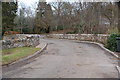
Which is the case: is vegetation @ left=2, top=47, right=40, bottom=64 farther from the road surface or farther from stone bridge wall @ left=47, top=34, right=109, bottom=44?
stone bridge wall @ left=47, top=34, right=109, bottom=44

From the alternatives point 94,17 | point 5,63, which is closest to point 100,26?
point 94,17

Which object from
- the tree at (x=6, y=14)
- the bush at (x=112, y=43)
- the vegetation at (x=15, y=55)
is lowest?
the vegetation at (x=15, y=55)

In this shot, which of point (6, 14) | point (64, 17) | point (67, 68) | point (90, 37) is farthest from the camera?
point (64, 17)

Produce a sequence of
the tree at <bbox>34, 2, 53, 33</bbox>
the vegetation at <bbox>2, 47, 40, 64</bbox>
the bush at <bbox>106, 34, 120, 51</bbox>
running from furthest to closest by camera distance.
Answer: the tree at <bbox>34, 2, 53, 33</bbox>, the bush at <bbox>106, 34, 120, 51</bbox>, the vegetation at <bbox>2, 47, 40, 64</bbox>

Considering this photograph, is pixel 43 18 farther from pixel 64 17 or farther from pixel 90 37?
pixel 90 37

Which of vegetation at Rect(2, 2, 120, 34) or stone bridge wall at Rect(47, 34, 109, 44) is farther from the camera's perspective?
vegetation at Rect(2, 2, 120, 34)

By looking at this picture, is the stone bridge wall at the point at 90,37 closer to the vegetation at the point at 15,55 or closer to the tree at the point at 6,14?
the vegetation at the point at 15,55

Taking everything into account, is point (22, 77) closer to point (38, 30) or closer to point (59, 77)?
point (59, 77)

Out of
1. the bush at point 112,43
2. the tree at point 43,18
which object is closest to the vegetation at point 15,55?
the bush at point 112,43

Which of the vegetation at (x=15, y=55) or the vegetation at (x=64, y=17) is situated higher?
the vegetation at (x=64, y=17)

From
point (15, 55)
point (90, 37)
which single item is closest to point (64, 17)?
point (90, 37)

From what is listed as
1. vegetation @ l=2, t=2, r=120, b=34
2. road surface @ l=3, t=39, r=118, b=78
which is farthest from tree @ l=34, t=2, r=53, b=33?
road surface @ l=3, t=39, r=118, b=78

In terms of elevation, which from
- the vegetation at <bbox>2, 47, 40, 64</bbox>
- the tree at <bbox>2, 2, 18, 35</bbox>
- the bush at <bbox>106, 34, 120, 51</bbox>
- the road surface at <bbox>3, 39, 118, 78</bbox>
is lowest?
the road surface at <bbox>3, 39, 118, 78</bbox>

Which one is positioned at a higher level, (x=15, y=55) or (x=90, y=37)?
(x=90, y=37)
